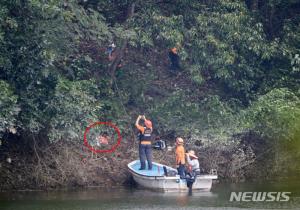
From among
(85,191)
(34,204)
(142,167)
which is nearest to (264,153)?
(142,167)

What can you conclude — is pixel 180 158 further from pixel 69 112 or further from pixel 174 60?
pixel 174 60

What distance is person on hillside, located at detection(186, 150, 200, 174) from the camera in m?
24.7

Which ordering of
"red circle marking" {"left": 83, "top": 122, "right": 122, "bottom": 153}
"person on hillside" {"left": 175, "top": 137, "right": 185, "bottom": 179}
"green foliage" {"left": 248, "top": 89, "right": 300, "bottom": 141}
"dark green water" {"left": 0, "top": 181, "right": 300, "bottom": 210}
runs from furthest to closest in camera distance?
1. "green foliage" {"left": 248, "top": 89, "right": 300, "bottom": 141}
2. "person on hillside" {"left": 175, "top": 137, "right": 185, "bottom": 179}
3. "red circle marking" {"left": 83, "top": 122, "right": 122, "bottom": 153}
4. "dark green water" {"left": 0, "top": 181, "right": 300, "bottom": 210}

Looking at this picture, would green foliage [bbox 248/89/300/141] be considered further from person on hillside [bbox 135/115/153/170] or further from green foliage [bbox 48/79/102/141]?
green foliage [bbox 48/79/102/141]

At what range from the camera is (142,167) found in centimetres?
2569

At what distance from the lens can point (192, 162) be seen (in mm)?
24766

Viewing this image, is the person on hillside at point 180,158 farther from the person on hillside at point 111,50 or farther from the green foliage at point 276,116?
the person on hillside at point 111,50

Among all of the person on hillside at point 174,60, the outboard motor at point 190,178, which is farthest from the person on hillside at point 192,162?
the person on hillside at point 174,60

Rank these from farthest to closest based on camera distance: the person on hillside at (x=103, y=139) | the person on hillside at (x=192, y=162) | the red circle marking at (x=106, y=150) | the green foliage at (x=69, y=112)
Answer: the person on hillside at (x=103, y=139)
the red circle marking at (x=106, y=150)
the person on hillside at (x=192, y=162)
the green foliage at (x=69, y=112)

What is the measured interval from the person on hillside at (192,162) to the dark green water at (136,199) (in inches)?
31.3

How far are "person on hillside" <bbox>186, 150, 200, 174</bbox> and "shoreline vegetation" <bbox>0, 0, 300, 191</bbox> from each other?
5.68ft

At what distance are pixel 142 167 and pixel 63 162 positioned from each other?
2718mm

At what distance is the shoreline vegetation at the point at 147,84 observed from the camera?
76.0 ft

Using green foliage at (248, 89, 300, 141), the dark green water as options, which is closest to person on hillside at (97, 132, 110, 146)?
the dark green water
